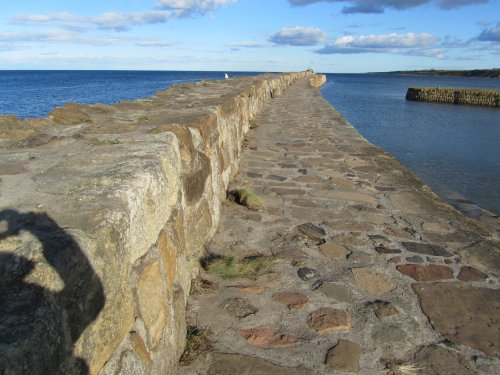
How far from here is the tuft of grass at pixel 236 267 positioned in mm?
2989

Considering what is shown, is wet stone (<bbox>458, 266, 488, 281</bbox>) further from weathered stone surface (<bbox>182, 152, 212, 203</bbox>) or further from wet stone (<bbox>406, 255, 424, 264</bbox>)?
weathered stone surface (<bbox>182, 152, 212, 203</bbox>)

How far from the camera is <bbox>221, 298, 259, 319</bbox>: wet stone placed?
2580 millimetres

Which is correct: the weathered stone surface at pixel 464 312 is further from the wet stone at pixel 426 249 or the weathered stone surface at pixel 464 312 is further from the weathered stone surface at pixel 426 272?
the wet stone at pixel 426 249

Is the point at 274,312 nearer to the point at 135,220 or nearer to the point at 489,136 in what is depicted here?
the point at 135,220

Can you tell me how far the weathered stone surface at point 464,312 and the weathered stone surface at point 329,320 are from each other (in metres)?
0.53

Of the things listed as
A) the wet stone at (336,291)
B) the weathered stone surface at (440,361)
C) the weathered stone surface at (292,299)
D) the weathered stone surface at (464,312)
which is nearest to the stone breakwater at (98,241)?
the weathered stone surface at (292,299)

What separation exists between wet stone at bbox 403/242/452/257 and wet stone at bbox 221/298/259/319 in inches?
63.4

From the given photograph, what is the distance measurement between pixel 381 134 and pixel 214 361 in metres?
15.6

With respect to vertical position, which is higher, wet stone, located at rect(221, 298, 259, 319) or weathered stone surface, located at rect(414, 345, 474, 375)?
wet stone, located at rect(221, 298, 259, 319)

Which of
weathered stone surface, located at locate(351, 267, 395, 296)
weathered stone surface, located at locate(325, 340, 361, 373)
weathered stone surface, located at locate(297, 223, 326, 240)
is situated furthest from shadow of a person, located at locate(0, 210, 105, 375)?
weathered stone surface, located at locate(297, 223, 326, 240)

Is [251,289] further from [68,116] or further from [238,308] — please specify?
[68,116]

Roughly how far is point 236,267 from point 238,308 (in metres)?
0.45

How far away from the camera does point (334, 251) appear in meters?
3.46

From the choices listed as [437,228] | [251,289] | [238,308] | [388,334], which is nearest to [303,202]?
[437,228]
